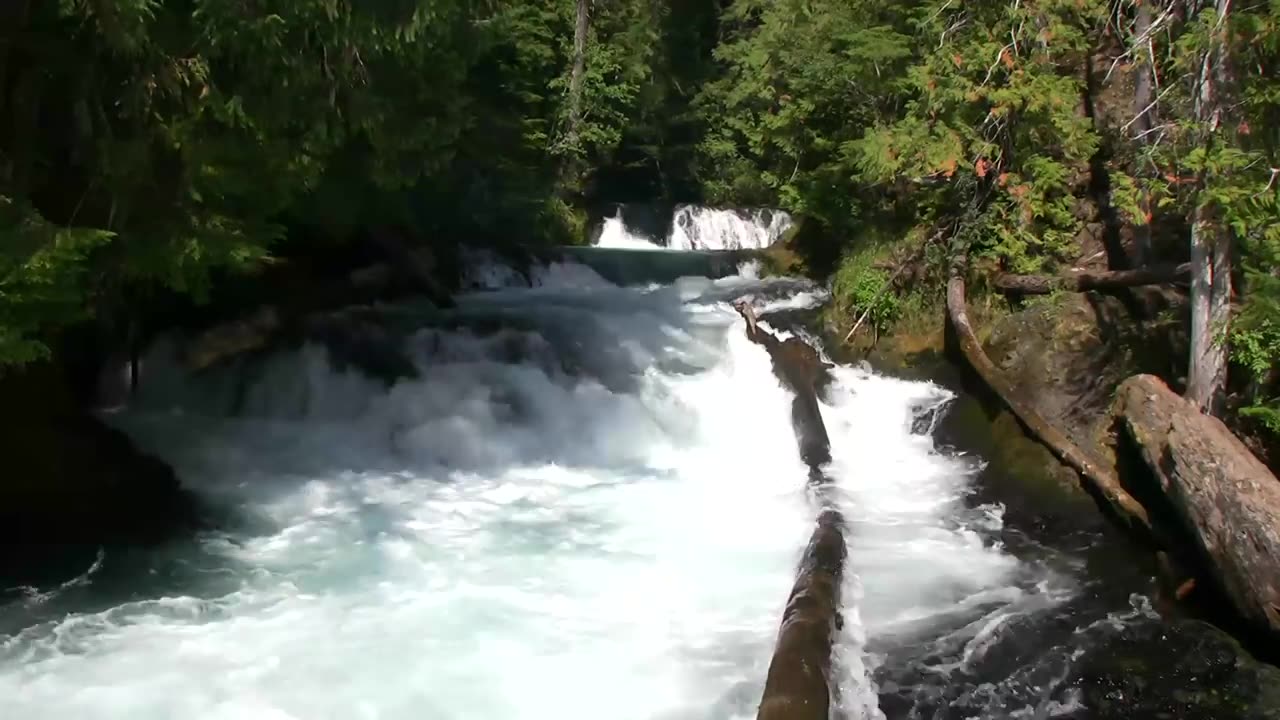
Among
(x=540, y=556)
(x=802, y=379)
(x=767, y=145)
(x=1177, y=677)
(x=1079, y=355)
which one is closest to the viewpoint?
(x=1177, y=677)

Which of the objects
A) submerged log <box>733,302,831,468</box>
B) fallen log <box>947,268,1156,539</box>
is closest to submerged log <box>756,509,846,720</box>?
fallen log <box>947,268,1156,539</box>

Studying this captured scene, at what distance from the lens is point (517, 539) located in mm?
8305

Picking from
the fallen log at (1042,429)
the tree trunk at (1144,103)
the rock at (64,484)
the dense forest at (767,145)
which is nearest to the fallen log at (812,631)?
the fallen log at (1042,429)

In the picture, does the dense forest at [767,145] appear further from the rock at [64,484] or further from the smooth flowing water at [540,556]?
the smooth flowing water at [540,556]

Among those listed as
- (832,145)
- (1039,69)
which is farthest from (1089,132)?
(832,145)

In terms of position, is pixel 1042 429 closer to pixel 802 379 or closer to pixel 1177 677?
pixel 802 379

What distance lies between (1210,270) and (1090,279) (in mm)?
2776

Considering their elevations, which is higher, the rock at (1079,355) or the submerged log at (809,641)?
the rock at (1079,355)

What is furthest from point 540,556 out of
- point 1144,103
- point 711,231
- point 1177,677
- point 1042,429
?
point 711,231

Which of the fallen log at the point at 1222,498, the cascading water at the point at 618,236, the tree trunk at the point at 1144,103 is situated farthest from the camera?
the cascading water at the point at 618,236

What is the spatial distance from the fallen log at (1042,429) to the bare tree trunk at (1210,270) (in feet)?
3.38

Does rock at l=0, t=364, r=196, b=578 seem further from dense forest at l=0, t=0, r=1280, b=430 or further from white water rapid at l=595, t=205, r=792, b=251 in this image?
white water rapid at l=595, t=205, r=792, b=251

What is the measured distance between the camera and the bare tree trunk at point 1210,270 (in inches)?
292

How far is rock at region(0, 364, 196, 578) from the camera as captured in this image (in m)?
7.70
